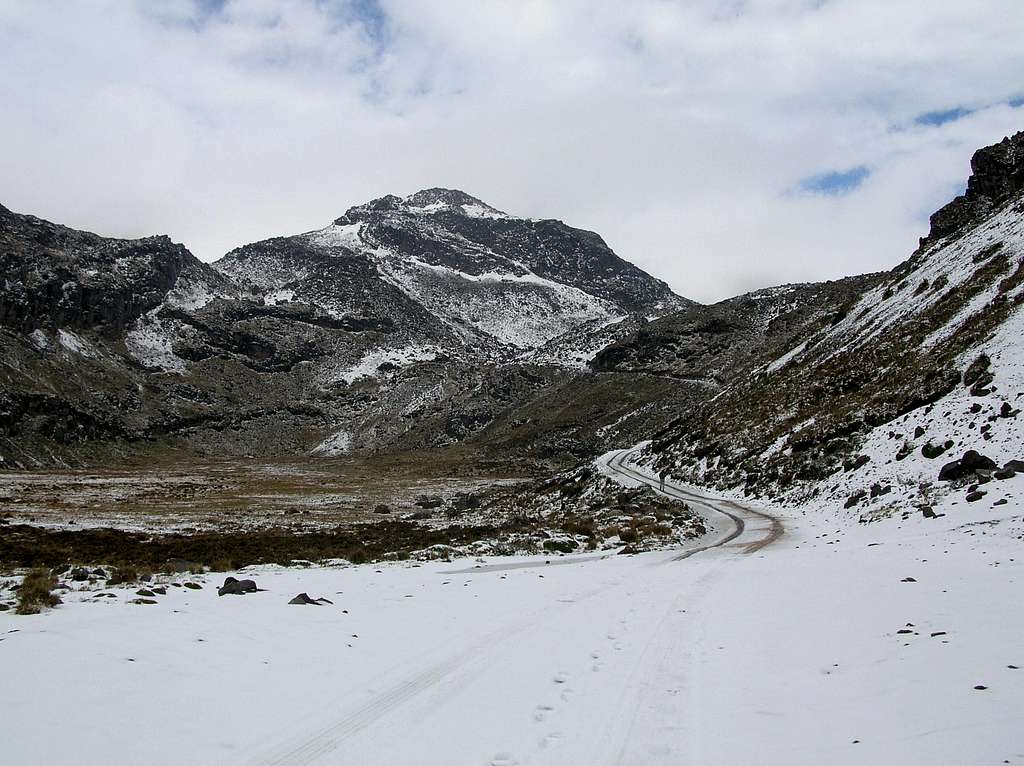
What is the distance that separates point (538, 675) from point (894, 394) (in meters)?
37.0

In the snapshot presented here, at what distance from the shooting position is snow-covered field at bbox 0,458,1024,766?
5.63 metres

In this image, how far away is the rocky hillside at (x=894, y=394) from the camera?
2725 cm

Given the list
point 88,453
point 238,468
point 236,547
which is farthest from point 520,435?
point 236,547

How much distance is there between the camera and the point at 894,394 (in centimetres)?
3753

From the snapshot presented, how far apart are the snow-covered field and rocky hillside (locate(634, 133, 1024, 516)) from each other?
16326mm

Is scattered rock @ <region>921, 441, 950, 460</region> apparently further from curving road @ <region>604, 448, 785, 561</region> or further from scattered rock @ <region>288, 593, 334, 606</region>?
scattered rock @ <region>288, 593, 334, 606</region>

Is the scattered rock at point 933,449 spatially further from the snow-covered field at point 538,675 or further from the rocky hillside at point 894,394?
the snow-covered field at point 538,675

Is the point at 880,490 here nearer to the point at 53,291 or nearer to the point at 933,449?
the point at 933,449

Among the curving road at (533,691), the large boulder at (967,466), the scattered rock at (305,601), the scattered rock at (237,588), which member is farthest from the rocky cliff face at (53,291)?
the large boulder at (967,466)

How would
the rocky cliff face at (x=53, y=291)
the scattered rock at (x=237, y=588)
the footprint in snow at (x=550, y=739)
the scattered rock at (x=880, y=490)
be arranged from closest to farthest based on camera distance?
the footprint in snow at (x=550, y=739)
the scattered rock at (x=237, y=588)
the scattered rock at (x=880, y=490)
the rocky cliff face at (x=53, y=291)

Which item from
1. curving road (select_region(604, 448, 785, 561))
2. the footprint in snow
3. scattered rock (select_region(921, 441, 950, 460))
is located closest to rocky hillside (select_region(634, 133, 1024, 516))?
scattered rock (select_region(921, 441, 950, 460))

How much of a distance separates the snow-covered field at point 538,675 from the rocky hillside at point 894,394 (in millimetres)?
16326

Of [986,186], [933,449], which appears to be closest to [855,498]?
[933,449]

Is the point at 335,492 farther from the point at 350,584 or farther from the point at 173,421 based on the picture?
the point at 173,421
